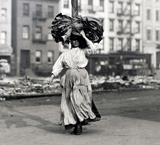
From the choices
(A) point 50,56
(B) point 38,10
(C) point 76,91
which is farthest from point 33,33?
(C) point 76,91

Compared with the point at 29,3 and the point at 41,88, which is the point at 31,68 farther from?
the point at 41,88

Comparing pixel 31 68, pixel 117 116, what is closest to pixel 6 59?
pixel 31 68

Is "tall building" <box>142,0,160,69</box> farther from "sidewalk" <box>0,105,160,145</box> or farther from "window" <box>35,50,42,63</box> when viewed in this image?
"sidewalk" <box>0,105,160,145</box>

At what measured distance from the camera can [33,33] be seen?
3819 cm

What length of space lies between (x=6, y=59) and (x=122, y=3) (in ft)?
42.7

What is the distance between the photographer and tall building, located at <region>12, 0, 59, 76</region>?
3691cm

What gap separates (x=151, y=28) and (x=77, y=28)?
31.9m

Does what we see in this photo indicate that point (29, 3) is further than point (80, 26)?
Yes

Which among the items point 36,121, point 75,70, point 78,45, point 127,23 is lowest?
point 36,121

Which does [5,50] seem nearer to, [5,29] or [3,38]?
[3,38]

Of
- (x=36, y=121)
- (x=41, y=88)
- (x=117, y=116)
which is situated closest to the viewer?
(x=36, y=121)

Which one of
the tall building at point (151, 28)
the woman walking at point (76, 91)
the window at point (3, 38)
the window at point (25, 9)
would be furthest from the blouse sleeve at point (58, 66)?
the window at point (25, 9)

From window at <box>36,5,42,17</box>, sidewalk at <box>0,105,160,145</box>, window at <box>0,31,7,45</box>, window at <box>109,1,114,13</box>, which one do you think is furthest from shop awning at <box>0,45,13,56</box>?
sidewalk at <box>0,105,160,145</box>

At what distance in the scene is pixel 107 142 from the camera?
5.20 metres
